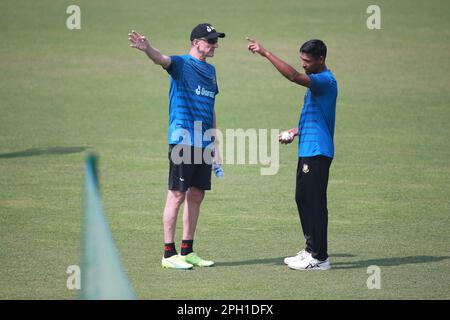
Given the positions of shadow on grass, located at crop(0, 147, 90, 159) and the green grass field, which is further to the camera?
shadow on grass, located at crop(0, 147, 90, 159)

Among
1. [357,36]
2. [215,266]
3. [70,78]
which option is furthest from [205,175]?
[357,36]

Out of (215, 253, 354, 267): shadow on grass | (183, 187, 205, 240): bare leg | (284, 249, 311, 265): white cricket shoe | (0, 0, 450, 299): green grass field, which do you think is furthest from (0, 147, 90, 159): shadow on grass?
(284, 249, 311, 265): white cricket shoe

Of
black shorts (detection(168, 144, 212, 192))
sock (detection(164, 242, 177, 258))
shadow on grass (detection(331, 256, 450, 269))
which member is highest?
black shorts (detection(168, 144, 212, 192))

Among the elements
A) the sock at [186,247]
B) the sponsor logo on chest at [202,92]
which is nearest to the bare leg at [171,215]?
the sock at [186,247]

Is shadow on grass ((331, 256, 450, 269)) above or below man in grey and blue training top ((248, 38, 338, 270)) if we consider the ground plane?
below

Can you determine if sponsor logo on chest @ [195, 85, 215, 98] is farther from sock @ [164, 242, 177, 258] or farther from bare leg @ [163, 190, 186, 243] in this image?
sock @ [164, 242, 177, 258]

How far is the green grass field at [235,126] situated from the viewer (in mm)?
9180

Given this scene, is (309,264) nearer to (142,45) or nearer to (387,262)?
(387,262)

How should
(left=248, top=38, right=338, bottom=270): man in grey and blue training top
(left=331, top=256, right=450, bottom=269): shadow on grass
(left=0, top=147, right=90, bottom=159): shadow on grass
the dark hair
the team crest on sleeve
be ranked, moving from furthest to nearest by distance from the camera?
1. (left=0, top=147, right=90, bottom=159): shadow on grass
2. (left=331, top=256, right=450, bottom=269): shadow on grass
3. the team crest on sleeve
4. (left=248, top=38, right=338, bottom=270): man in grey and blue training top
5. the dark hair

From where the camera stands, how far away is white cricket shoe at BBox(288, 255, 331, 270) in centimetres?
926

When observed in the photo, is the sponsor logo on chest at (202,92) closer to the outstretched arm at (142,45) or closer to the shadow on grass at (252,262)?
the outstretched arm at (142,45)

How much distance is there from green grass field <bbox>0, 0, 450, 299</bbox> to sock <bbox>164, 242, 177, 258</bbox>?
17 cm

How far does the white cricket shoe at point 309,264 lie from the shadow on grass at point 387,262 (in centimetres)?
15
